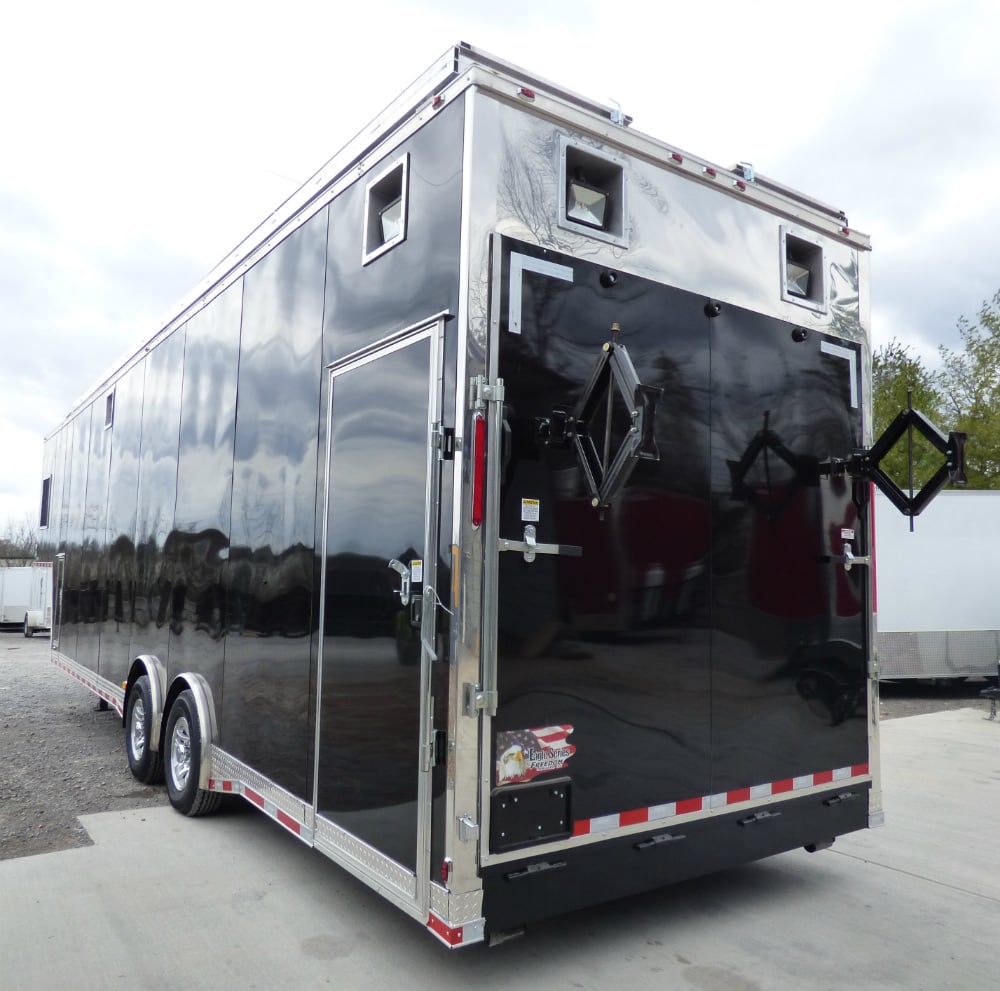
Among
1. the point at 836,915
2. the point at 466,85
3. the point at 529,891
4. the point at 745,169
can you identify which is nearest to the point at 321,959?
the point at 529,891

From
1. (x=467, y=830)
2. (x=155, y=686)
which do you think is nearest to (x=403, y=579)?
(x=467, y=830)

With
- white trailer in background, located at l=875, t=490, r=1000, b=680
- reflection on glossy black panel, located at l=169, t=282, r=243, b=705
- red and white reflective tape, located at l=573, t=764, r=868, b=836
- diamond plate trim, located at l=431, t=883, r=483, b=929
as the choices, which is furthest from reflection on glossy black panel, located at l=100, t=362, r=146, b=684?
white trailer in background, located at l=875, t=490, r=1000, b=680

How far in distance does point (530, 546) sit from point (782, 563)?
151 centimetres

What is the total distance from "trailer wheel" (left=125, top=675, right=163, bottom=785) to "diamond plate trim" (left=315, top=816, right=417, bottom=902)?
2526mm

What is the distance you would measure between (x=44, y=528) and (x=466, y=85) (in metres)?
9.20

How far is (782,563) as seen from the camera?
4.04 m

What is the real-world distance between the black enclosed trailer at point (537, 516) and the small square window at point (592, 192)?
0.04 ft

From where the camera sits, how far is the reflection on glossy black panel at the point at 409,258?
321cm

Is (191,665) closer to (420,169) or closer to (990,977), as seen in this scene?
(420,169)

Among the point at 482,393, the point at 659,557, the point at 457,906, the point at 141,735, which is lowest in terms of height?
the point at 141,735

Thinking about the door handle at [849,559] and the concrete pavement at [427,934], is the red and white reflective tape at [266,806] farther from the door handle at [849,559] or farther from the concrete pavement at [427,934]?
the door handle at [849,559]

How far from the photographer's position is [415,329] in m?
3.35

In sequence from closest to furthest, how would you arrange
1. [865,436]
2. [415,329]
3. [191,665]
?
1. [415,329]
2. [865,436]
3. [191,665]

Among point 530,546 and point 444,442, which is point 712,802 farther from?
point 444,442
